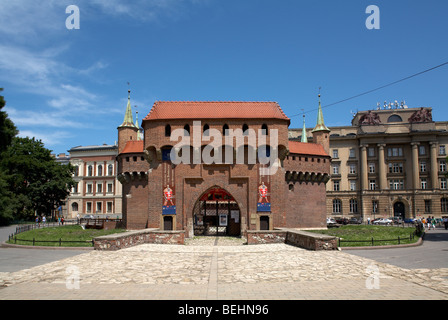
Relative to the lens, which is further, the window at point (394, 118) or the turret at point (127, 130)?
the window at point (394, 118)

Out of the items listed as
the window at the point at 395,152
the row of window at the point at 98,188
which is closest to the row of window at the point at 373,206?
the window at the point at 395,152

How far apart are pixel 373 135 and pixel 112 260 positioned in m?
61.7

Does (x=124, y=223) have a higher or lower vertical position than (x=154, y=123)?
lower

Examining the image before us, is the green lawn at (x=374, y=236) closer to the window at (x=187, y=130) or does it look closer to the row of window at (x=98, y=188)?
the window at (x=187, y=130)

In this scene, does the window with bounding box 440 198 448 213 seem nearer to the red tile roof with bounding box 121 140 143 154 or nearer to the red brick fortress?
the red brick fortress

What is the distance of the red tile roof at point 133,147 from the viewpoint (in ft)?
125

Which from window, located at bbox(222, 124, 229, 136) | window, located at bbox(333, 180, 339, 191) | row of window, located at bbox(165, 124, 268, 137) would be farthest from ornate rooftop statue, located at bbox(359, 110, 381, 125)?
window, located at bbox(222, 124, 229, 136)

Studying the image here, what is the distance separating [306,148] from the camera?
133ft

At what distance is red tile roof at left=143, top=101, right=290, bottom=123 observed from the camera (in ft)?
105

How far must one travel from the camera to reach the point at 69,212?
6988 cm

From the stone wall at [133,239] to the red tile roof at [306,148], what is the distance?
18534 mm
